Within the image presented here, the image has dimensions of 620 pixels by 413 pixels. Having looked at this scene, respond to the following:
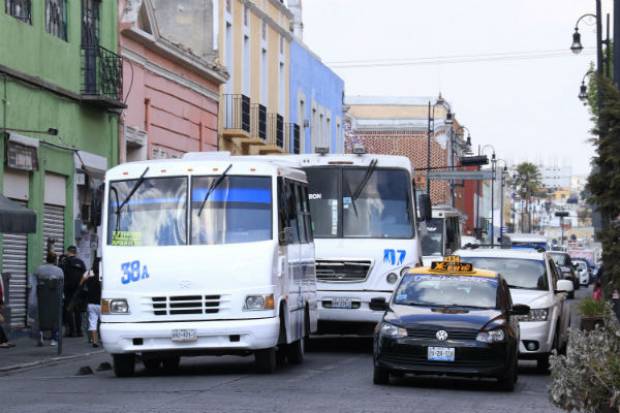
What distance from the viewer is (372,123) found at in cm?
9444

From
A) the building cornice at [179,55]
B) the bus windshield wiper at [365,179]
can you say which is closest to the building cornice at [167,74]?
the building cornice at [179,55]

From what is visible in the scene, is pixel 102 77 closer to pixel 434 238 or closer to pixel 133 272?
pixel 434 238

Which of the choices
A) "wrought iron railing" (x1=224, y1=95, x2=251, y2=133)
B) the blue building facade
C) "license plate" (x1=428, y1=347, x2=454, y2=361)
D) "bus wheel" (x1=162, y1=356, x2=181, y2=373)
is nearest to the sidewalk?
"bus wheel" (x1=162, y1=356, x2=181, y2=373)

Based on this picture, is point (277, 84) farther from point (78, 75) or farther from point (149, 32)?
point (78, 75)

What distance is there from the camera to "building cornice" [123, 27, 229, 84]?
3641 cm

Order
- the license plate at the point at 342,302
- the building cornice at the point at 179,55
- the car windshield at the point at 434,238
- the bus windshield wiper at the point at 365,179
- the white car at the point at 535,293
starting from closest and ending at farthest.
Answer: the white car at the point at 535,293 < the license plate at the point at 342,302 < the bus windshield wiper at the point at 365,179 < the building cornice at the point at 179,55 < the car windshield at the point at 434,238

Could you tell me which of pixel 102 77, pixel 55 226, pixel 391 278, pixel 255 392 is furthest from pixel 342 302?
pixel 102 77

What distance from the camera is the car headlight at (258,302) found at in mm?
18828

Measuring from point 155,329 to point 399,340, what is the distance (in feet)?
10.4

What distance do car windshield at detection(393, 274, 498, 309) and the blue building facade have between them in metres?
34.2

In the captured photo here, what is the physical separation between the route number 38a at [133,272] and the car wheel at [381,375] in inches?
127

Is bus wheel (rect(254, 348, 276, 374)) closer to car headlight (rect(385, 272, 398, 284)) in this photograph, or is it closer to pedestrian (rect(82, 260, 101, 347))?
car headlight (rect(385, 272, 398, 284))

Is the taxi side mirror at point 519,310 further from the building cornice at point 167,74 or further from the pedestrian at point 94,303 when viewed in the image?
the building cornice at point 167,74

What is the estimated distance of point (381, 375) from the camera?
18.0m
